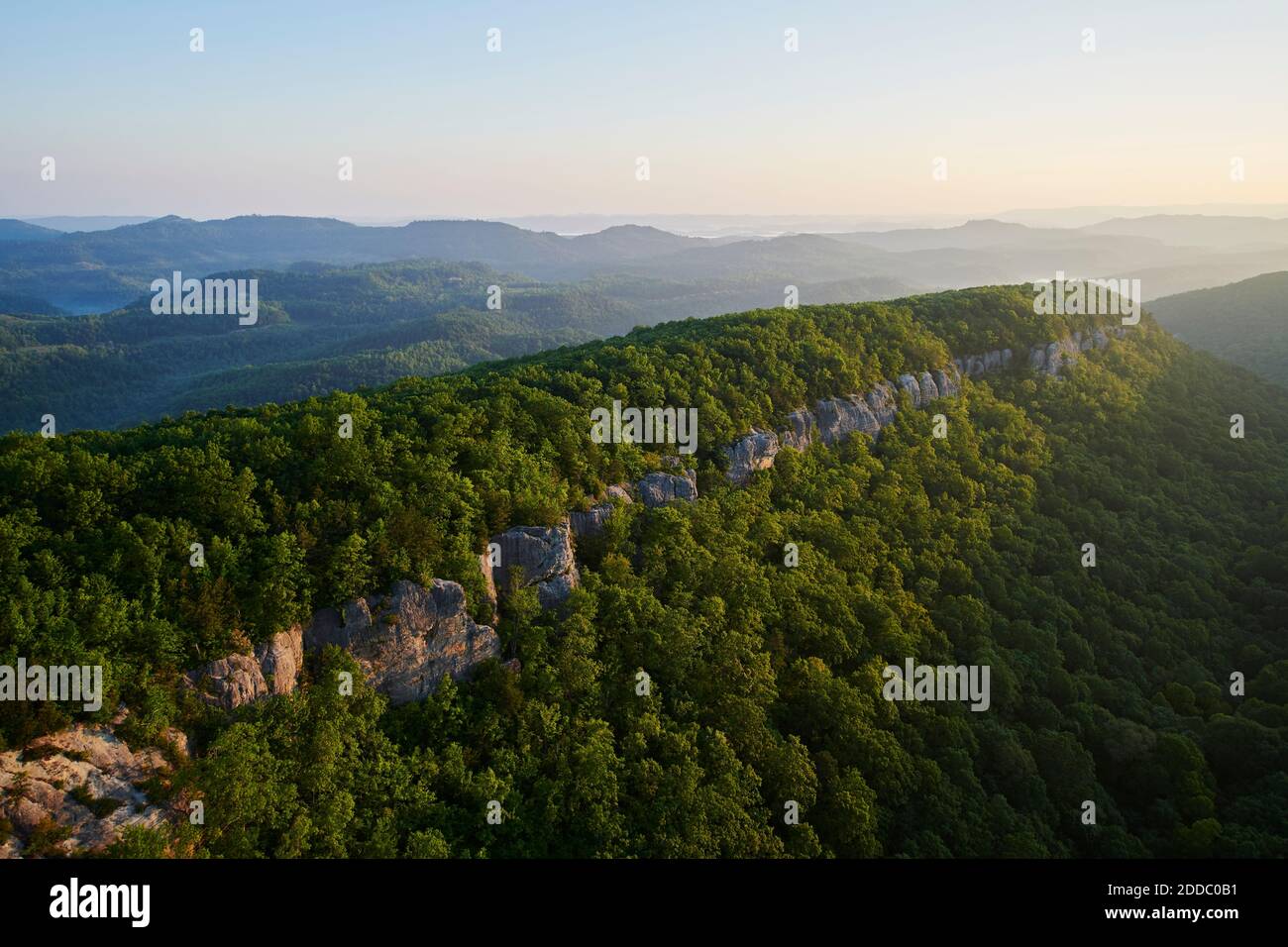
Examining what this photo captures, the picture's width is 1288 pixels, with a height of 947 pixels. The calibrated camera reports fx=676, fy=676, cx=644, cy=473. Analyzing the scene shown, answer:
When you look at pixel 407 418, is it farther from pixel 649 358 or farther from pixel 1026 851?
pixel 1026 851

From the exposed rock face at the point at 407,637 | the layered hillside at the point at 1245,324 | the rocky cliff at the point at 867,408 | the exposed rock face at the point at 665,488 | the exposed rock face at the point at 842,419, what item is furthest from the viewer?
the layered hillside at the point at 1245,324

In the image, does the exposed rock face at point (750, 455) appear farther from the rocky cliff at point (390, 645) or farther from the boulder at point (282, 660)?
the boulder at point (282, 660)

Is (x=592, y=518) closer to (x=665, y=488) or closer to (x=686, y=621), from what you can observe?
(x=665, y=488)

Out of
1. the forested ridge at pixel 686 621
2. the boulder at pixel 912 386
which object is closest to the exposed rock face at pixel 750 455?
the forested ridge at pixel 686 621

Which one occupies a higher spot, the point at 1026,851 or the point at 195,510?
the point at 195,510

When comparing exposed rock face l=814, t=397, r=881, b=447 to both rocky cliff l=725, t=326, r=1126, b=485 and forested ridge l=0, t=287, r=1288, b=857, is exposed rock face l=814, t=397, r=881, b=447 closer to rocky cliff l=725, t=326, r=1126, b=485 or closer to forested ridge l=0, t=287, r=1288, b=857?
rocky cliff l=725, t=326, r=1126, b=485
